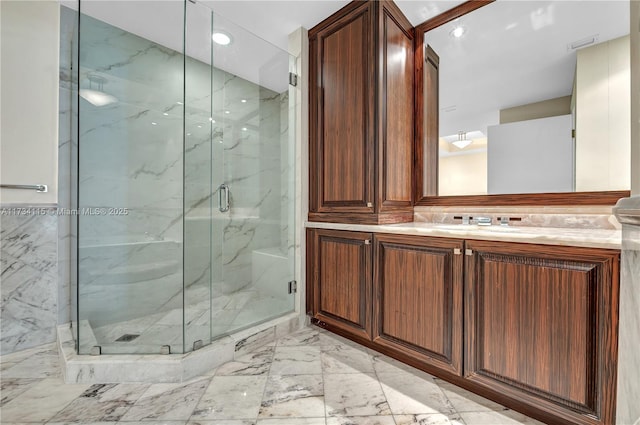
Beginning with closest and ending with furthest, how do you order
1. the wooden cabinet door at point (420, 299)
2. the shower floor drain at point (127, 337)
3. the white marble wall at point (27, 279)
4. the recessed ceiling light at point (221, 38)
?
the wooden cabinet door at point (420, 299), the shower floor drain at point (127, 337), the white marble wall at point (27, 279), the recessed ceiling light at point (221, 38)

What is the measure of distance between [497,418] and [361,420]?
2.02 feet

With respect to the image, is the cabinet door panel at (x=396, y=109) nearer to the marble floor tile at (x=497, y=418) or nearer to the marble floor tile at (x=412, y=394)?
the marble floor tile at (x=412, y=394)

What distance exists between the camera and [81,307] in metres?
1.76

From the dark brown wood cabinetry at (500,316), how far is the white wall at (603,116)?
729 mm

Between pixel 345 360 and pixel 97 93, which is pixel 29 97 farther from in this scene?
pixel 345 360

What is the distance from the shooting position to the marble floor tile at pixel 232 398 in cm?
124

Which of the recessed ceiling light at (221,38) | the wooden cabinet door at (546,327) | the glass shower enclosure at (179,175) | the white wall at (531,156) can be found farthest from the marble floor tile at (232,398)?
the recessed ceiling light at (221,38)

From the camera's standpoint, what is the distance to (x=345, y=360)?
1.71 m

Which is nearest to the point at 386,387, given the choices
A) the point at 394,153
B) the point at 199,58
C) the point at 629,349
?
the point at 629,349

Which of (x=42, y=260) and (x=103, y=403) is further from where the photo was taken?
(x=42, y=260)

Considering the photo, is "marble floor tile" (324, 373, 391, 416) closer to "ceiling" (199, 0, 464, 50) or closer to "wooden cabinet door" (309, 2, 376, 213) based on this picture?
"wooden cabinet door" (309, 2, 376, 213)

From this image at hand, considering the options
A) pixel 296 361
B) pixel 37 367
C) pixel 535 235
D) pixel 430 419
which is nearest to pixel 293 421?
pixel 296 361

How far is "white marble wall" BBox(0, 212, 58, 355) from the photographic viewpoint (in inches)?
70.1

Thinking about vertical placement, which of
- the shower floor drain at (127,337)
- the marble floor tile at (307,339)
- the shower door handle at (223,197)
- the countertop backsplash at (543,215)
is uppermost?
the shower door handle at (223,197)
